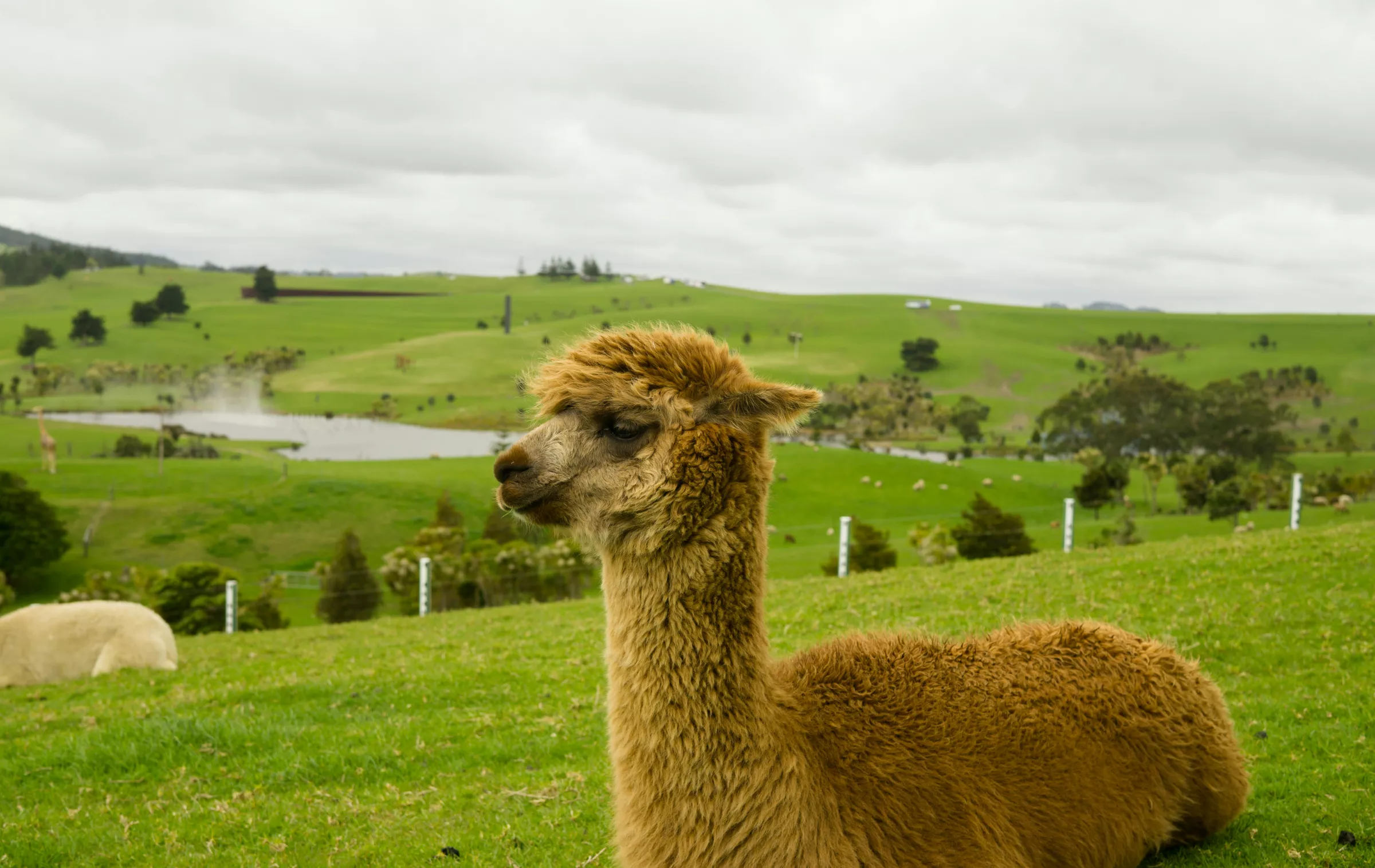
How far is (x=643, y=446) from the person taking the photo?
12.6ft

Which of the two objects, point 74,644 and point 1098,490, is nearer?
point 74,644

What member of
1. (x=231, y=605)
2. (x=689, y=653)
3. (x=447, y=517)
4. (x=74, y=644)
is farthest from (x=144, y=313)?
(x=689, y=653)

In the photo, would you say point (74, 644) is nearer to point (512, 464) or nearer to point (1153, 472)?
point (512, 464)

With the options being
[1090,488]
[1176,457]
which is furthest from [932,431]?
Result: [1090,488]

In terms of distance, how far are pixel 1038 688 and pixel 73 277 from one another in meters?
222

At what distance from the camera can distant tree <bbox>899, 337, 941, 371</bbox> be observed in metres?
155

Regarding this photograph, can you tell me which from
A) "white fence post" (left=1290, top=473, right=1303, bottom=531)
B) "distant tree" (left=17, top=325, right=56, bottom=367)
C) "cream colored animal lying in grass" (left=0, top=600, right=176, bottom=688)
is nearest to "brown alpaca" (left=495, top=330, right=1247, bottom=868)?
"cream colored animal lying in grass" (left=0, top=600, right=176, bottom=688)

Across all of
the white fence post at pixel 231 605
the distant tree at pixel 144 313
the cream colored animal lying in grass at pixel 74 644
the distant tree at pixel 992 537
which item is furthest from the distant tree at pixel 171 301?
the cream colored animal lying in grass at pixel 74 644

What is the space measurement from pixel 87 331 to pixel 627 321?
84.9 m

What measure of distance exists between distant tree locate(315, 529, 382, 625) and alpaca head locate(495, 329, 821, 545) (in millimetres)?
33738

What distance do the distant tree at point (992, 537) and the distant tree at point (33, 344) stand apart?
139 meters

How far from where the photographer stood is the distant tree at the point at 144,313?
153 metres

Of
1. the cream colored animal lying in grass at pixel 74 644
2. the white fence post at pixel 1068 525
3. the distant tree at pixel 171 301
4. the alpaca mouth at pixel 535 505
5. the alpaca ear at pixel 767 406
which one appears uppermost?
the distant tree at pixel 171 301

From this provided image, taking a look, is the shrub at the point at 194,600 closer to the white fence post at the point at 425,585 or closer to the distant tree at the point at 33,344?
the white fence post at the point at 425,585
